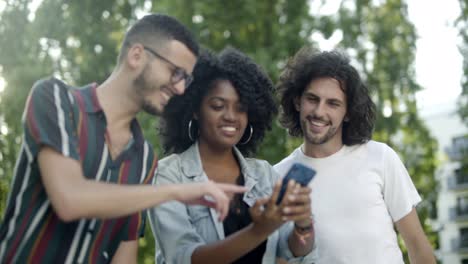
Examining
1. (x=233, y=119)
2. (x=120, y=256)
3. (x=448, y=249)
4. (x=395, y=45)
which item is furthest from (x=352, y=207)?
(x=448, y=249)

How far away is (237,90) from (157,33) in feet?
2.84

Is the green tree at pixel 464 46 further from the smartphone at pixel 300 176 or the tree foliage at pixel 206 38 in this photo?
the smartphone at pixel 300 176

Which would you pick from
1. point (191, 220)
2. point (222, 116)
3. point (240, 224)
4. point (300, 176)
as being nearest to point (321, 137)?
point (222, 116)

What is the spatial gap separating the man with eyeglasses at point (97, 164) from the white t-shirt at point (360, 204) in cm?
133

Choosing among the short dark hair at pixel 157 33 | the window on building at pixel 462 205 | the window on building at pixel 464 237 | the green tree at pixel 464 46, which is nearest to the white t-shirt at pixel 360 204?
the short dark hair at pixel 157 33

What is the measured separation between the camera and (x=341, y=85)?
4332 millimetres

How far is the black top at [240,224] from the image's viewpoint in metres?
3.44

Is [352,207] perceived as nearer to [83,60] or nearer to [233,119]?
[233,119]

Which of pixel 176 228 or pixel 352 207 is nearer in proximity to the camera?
pixel 176 228

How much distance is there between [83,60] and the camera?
15.5 metres

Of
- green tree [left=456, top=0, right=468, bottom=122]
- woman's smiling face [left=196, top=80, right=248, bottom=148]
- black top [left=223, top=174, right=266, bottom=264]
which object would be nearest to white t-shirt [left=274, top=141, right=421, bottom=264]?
black top [left=223, top=174, right=266, bottom=264]

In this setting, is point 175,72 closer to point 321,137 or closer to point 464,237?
point 321,137

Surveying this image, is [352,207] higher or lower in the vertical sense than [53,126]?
lower

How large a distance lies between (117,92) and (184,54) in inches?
12.7
